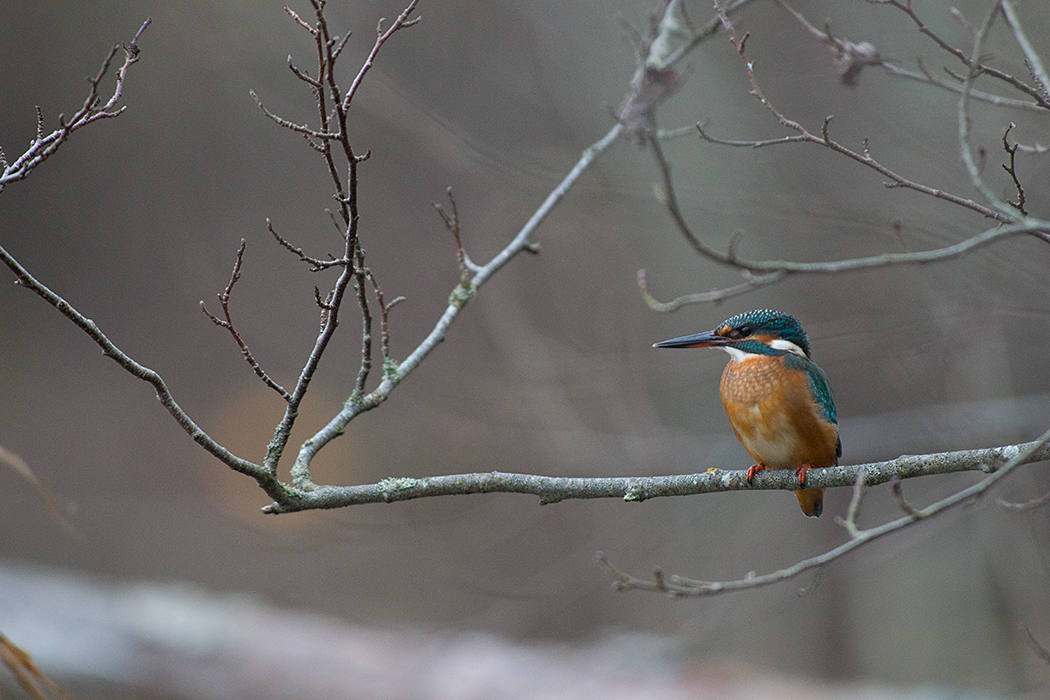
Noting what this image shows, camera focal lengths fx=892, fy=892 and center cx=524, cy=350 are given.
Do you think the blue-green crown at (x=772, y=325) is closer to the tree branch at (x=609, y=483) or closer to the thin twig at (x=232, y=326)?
the tree branch at (x=609, y=483)

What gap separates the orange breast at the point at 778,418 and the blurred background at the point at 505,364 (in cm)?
60

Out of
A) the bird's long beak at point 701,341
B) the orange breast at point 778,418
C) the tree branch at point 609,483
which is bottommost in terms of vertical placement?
the tree branch at point 609,483

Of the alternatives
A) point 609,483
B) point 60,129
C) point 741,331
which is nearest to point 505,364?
point 741,331

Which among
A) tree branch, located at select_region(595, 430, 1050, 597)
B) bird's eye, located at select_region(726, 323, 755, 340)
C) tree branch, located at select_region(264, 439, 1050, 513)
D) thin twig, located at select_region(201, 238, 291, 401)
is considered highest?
bird's eye, located at select_region(726, 323, 755, 340)

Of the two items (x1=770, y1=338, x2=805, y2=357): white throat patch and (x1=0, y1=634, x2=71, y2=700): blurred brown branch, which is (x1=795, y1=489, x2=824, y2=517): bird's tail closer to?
(x1=770, y1=338, x2=805, y2=357): white throat patch

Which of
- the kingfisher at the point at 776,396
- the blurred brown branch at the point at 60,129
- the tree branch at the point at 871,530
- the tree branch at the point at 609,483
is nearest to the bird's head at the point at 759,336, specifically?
the kingfisher at the point at 776,396

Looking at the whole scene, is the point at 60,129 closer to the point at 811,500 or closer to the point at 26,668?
the point at 26,668

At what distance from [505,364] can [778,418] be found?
3.87 meters

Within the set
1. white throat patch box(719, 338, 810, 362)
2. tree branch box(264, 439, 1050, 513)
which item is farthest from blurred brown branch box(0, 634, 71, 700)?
white throat patch box(719, 338, 810, 362)

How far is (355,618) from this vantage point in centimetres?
791

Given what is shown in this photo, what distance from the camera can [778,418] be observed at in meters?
2.54

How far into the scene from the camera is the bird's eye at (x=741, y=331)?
9.09 feet

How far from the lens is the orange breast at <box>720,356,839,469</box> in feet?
8.32

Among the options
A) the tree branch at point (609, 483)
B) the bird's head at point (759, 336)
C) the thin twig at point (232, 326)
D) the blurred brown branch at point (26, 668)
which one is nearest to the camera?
the blurred brown branch at point (26, 668)
